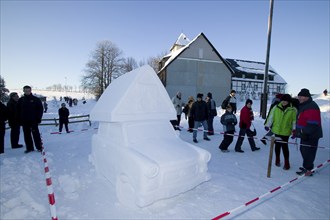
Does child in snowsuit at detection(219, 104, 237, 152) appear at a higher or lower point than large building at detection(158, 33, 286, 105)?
lower

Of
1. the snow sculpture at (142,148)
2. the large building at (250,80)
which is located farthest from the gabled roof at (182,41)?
the snow sculpture at (142,148)

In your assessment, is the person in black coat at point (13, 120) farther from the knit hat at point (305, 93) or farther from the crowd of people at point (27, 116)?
the knit hat at point (305, 93)

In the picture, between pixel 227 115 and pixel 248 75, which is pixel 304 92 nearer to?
pixel 227 115

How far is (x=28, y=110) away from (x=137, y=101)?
4.04 m

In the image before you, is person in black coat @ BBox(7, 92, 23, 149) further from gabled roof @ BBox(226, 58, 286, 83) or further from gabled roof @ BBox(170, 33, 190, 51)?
gabled roof @ BBox(226, 58, 286, 83)

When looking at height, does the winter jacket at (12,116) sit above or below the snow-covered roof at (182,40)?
below

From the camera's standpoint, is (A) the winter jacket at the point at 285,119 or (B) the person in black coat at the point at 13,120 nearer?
(A) the winter jacket at the point at 285,119

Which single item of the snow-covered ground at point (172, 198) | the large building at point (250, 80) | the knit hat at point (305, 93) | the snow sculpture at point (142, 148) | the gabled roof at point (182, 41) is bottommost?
the snow-covered ground at point (172, 198)

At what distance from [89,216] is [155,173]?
120 cm

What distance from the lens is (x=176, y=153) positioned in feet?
11.6

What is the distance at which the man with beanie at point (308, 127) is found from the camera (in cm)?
448

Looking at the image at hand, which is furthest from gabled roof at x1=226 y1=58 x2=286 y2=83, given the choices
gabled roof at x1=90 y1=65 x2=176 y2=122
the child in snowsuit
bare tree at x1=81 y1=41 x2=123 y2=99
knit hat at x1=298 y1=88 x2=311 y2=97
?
gabled roof at x1=90 y1=65 x2=176 y2=122

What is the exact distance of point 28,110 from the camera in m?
5.85

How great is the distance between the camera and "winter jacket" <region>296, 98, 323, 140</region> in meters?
4.47
